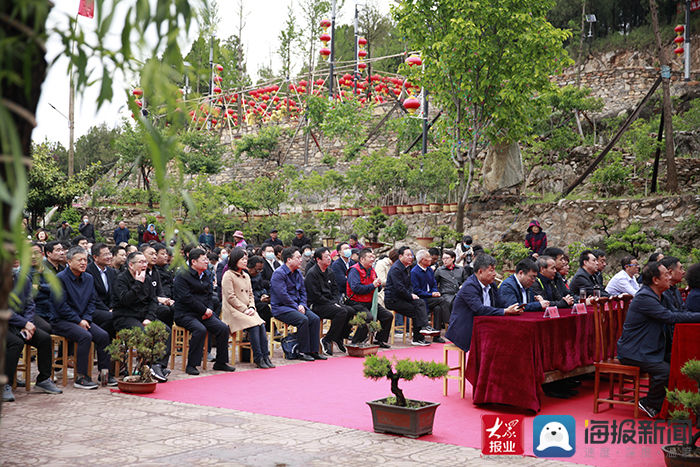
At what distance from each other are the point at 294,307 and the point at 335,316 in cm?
72

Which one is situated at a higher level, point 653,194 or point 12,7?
point 653,194

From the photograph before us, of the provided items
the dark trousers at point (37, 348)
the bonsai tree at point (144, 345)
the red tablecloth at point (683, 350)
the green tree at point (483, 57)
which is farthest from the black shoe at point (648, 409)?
the green tree at point (483, 57)

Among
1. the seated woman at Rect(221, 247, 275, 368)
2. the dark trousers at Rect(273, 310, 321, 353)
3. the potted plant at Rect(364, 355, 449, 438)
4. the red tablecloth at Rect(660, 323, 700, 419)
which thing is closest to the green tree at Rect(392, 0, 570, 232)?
the dark trousers at Rect(273, 310, 321, 353)

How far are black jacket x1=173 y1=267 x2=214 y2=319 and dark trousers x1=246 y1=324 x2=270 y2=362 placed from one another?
690 millimetres

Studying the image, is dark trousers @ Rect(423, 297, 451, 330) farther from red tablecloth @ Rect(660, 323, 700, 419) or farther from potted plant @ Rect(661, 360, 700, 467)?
potted plant @ Rect(661, 360, 700, 467)

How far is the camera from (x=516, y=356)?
5410 mm

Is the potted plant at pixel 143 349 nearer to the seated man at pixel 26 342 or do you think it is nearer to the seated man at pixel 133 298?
the seated man at pixel 133 298

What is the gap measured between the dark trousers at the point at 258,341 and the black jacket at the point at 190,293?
27.2 inches

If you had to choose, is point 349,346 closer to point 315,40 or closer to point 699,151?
point 699,151

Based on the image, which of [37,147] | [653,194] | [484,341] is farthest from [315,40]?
[484,341]

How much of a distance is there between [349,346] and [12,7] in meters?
7.49

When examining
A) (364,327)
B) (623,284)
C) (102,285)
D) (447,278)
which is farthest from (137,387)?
(447,278)

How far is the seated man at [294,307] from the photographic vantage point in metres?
8.29

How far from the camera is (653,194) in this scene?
13.6m
